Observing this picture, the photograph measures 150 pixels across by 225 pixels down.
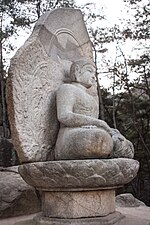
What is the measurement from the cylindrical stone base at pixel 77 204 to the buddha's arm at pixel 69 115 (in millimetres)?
614

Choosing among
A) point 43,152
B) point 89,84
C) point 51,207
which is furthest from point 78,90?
point 51,207

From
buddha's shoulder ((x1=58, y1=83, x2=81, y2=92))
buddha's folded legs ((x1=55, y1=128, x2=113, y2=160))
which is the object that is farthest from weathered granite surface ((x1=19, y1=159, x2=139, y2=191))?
buddha's shoulder ((x1=58, y1=83, x2=81, y2=92))

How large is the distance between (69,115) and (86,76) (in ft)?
2.08

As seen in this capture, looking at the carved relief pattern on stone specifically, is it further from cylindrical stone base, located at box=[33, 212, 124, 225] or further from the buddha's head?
cylindrical stone base, located at box=[33, 212, 124, 225]

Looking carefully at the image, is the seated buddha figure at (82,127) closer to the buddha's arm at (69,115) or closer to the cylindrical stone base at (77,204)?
the buddha's arm at (69,115)

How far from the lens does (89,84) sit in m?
3.54

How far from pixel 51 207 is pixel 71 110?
92cm

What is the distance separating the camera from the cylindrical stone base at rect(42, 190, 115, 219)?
2.92m

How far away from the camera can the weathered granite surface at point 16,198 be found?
392 cm

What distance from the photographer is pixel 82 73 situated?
3518mm

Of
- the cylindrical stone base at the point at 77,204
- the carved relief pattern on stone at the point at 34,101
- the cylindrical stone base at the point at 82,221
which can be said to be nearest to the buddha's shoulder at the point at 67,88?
the carved relief pattern on stone at the point at 34,101

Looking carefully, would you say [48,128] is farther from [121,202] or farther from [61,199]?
[121,202]

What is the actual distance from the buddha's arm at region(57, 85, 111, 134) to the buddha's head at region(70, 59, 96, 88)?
0.91 feet

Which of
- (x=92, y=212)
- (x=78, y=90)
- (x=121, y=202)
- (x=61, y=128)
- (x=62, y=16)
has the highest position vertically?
(x=62, y=16)
